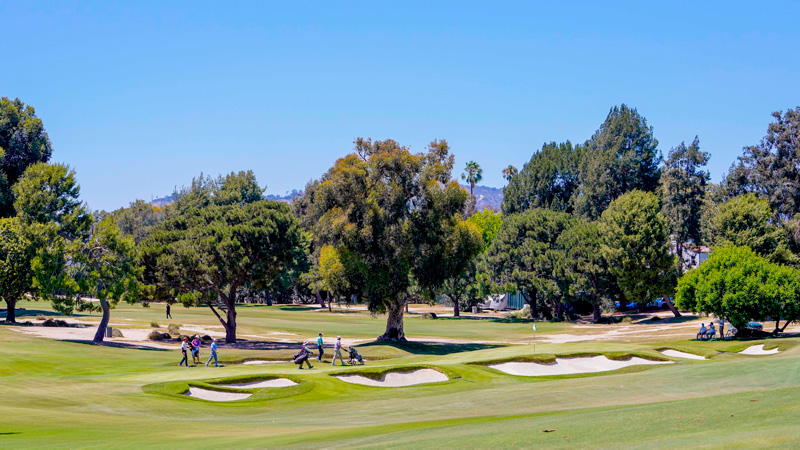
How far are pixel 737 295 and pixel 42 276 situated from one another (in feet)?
183

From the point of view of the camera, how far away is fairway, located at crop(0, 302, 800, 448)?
16703 millimetres

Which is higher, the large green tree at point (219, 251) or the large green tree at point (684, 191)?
the large green tree at point (684, 191)

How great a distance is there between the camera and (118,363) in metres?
42.9

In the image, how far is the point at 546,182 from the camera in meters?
124

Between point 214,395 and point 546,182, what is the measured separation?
10228 centimetres

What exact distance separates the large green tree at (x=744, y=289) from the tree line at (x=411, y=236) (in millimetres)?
419

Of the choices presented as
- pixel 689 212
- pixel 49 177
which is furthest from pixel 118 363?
pixel 689 212

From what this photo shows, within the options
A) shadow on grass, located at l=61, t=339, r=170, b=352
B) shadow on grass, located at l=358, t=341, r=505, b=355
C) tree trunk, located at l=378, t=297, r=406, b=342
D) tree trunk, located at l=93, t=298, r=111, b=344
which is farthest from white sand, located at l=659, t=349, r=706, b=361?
tree trunk, located at l=93, t=298, r=111, b=344

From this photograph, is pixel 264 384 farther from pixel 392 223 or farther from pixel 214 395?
pixel 392 223

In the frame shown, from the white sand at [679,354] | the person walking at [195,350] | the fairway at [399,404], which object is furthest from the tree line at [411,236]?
the person walking at [195,350]

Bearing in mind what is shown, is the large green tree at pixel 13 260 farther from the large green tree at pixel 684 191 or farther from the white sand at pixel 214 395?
the large green tree at pixel 684 191

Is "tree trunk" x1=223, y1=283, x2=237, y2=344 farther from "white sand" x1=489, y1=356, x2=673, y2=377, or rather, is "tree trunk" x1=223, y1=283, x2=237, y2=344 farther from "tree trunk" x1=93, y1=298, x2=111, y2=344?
"white sand" x1=489, y1=356, x2=673, y2=377

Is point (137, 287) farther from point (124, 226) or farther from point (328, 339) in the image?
point (124, 226)

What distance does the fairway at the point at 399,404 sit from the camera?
16.7 m
